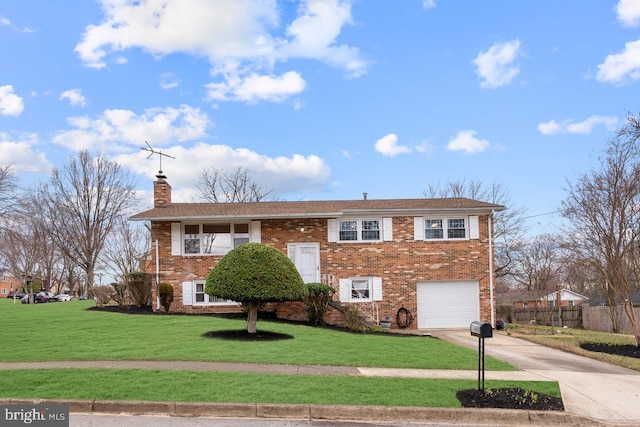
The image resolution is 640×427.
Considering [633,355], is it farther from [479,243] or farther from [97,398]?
[97,398]

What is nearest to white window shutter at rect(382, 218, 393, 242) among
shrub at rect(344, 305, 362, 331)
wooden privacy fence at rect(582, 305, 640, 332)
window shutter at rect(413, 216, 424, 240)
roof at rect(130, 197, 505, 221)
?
roof at rect(130, 197, 505, 221)

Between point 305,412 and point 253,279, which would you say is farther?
point 253,279

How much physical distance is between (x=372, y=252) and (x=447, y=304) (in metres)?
3.67

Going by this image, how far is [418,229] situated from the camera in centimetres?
2095

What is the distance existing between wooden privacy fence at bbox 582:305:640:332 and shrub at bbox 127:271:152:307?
2064 centimetres

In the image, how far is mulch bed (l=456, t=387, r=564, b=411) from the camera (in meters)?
Result: 7.78

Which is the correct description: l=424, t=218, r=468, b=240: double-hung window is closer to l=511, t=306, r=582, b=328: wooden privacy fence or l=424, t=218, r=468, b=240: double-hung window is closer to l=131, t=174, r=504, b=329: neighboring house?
l=131, t=174, r=504, b=329: neighboring house

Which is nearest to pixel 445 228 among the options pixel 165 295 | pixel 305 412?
pixel 165 295

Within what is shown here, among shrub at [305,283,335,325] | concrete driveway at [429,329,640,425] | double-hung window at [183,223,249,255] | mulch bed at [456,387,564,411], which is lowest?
concrete driveway at [429,329,640,425]

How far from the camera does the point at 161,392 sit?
7863mm

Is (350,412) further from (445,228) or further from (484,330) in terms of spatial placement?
(445,228)

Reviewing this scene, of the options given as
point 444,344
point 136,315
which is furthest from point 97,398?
point 136,315

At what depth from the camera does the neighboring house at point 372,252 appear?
20625 millimetres

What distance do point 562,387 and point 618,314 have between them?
58.2ft
